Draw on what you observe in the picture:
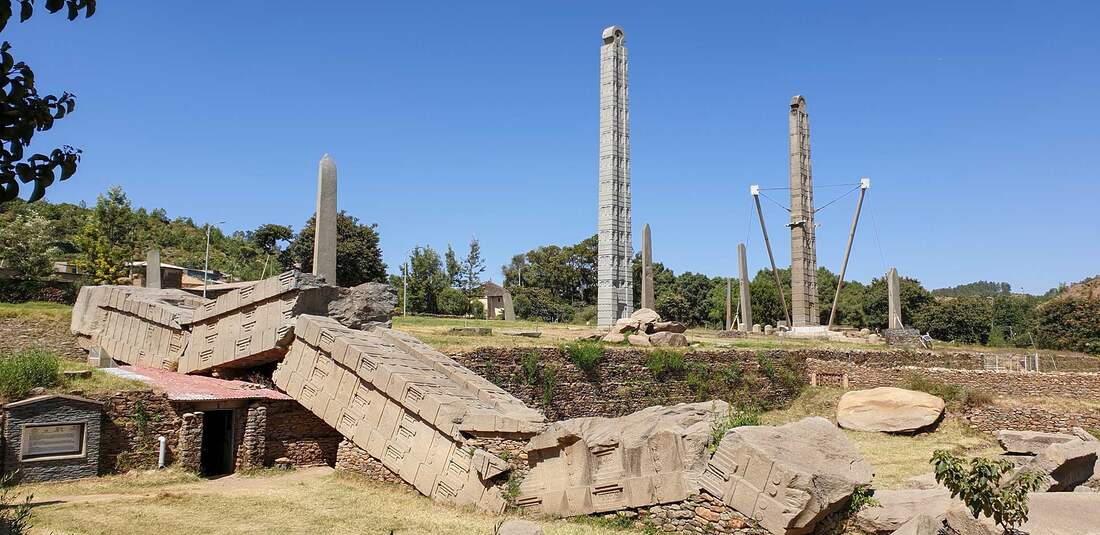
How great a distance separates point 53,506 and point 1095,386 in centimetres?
2452

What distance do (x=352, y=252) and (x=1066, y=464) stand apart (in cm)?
3672

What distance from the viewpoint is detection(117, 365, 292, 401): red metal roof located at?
13.0 meters

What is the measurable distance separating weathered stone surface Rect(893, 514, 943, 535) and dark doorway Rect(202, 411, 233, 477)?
11.0m

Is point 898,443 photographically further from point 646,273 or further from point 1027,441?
point 646,273

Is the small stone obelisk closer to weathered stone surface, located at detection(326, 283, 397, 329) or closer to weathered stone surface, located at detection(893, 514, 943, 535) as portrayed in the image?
weathered stone surface, located at detection(326, 283, 397, 329)

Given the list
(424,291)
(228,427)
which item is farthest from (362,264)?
(228,427)

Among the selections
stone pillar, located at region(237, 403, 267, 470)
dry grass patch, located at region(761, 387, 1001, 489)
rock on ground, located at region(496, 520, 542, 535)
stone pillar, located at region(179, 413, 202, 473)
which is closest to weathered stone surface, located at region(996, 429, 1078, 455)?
dry grass patch, located at region(761, 387, 1001, 489)

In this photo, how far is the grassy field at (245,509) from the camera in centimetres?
966

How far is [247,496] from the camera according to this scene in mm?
11484

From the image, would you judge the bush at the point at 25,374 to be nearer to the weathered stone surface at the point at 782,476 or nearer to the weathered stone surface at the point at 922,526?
the weathered stone surface at the point at 782,476

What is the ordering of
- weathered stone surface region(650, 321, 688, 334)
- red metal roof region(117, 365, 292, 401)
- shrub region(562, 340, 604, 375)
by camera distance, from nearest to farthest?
red metal roof region(117, 365, 292, 401) → shrub region(562, 340, 604, 375) → weathered stone surface region(650, 321, 688, 334)

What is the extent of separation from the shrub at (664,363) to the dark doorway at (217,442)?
10758mm

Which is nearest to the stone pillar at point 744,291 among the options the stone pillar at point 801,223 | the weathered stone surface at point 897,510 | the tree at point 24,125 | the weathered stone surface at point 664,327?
the stone pillar at point 801,223

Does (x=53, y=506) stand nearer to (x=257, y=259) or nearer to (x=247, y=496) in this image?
(x=247, y=496)
